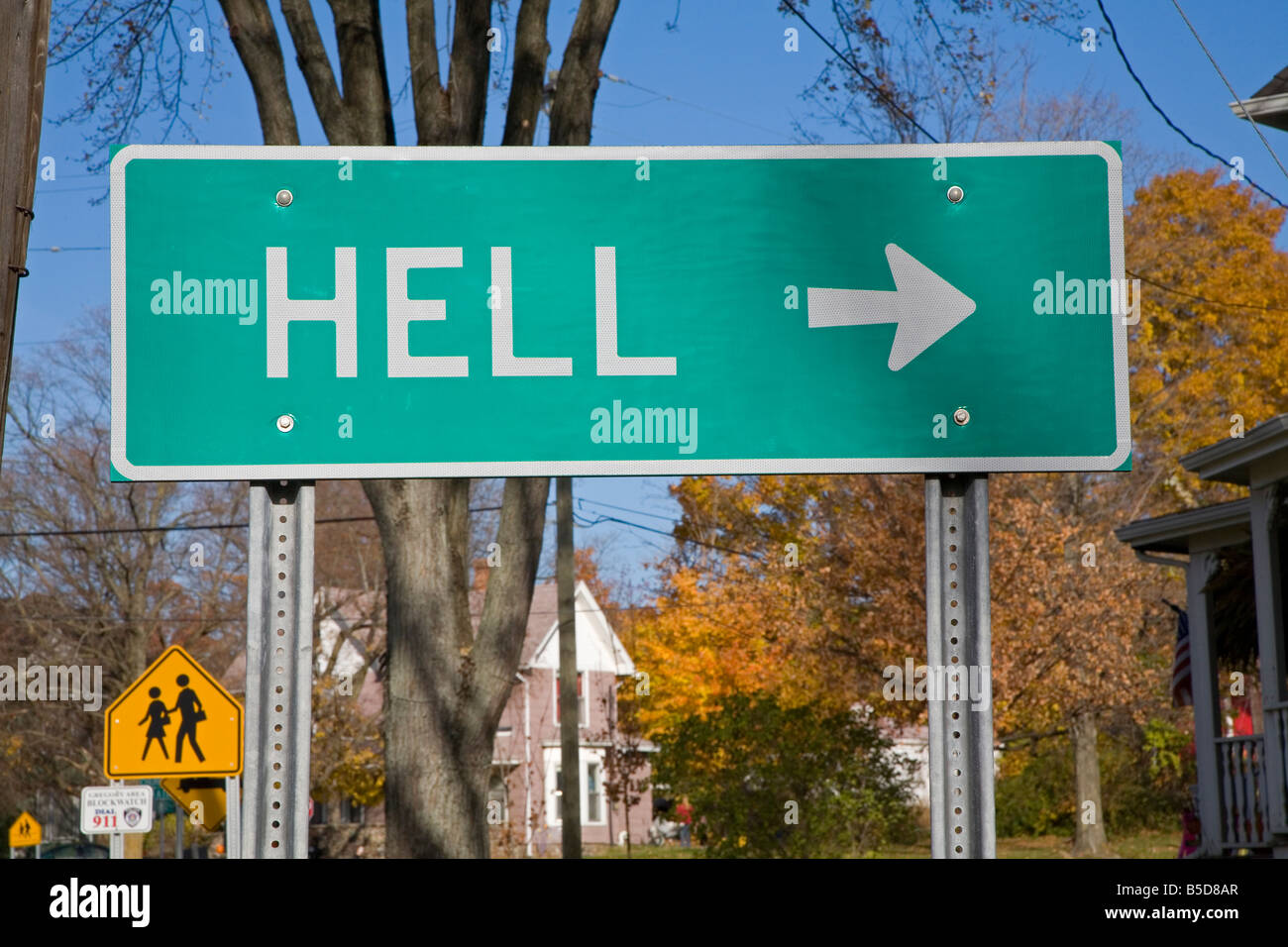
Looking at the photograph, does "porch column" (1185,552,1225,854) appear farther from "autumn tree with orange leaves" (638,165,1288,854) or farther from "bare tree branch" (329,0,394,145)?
"bare tree branch" (329,0,394,145)

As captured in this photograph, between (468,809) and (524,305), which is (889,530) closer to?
(468,809)

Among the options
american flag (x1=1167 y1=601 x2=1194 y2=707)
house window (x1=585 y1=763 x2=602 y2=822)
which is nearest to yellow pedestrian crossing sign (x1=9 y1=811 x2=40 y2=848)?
american flag (x1=1167 y1=601 x2=1194 y2=707)

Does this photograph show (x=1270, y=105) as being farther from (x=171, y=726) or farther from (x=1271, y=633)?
(x=171, y=726)

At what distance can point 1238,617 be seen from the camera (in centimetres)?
1490

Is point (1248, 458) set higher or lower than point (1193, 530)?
higher

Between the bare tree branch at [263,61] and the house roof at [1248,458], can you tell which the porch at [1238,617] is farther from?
the bare tree branch at [263,61]

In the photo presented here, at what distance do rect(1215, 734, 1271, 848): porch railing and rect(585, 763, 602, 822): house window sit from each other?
112 feet

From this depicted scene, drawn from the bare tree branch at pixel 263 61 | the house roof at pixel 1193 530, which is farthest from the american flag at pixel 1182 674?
the bare tree branch at pixel 263 61

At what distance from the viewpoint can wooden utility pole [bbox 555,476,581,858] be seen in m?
20.2

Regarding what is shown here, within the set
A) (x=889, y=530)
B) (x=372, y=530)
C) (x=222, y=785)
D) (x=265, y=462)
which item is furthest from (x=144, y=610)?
(x=265, y=462)

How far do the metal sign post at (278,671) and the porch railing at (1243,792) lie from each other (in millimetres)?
12786

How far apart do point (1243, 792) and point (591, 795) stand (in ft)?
123

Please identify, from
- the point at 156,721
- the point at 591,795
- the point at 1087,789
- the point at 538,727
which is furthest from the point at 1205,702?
the point at 591,795

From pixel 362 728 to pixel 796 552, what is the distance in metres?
14.1
